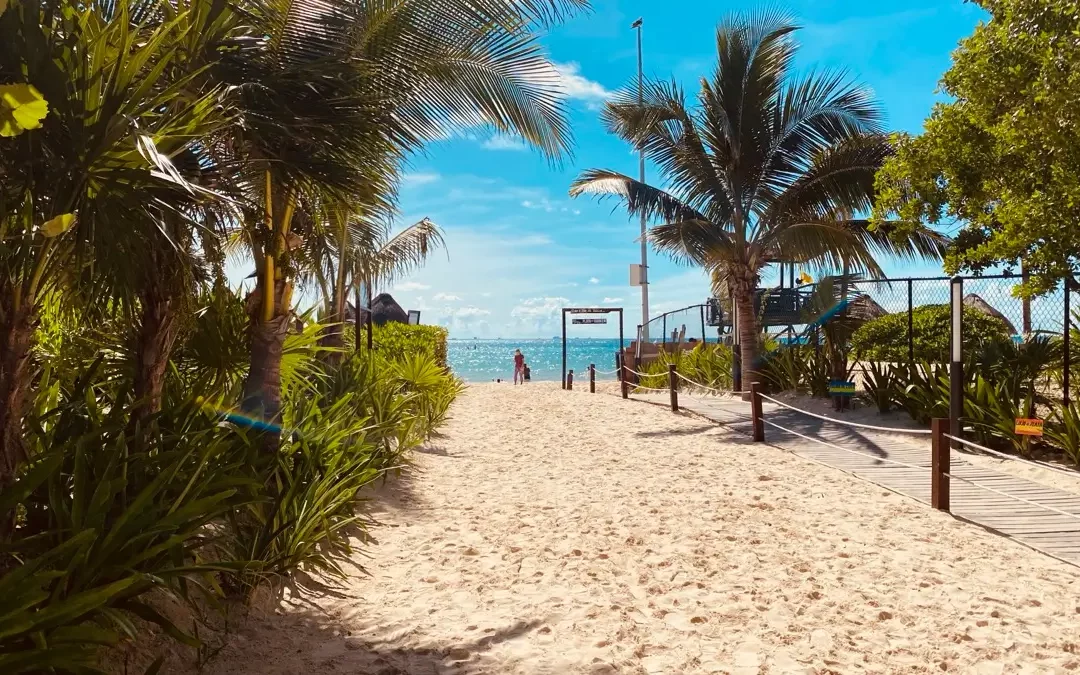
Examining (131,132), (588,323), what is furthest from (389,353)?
(131,132)

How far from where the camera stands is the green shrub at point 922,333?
525 inches

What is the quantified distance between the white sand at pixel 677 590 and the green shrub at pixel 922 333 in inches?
321

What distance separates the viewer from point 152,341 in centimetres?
420

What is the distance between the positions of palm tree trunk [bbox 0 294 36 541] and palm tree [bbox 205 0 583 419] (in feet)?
3.84

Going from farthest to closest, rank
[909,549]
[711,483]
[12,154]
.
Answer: [711,483]
[909,549]
[12,154]

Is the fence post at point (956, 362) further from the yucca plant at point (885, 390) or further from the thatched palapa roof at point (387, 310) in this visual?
the thatched palapa roof at point (387, 310)

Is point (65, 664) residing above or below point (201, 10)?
below

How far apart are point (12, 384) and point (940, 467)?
241 inches

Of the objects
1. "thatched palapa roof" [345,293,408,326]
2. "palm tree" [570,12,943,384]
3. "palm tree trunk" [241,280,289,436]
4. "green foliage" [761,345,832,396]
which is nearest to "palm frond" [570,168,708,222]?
"palm tree" [570,12,943,384]

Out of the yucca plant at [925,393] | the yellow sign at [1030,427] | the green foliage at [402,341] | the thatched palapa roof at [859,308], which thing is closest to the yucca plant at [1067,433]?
the yellow sign at [1030,427]

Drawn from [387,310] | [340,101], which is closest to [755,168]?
[340,101]

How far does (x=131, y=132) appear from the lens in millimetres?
2416

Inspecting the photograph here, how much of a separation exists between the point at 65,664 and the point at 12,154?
1.75 metres

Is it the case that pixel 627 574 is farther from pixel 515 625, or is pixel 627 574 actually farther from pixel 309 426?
pixel 309 426
